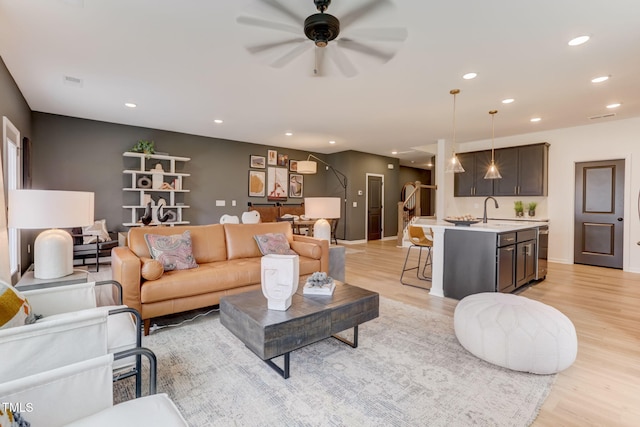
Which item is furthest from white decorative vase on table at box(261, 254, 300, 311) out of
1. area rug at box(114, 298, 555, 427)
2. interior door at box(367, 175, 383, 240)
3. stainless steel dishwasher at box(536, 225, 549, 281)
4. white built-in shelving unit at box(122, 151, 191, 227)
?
interior door at box(367, 175, 383, 240)

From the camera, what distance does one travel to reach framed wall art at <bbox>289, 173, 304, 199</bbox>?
328 inches

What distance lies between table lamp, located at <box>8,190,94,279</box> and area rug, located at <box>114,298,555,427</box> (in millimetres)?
959

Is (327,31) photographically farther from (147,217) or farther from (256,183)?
(256,183)

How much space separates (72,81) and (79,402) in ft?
13.5

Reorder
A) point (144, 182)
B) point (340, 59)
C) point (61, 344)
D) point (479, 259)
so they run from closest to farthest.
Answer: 1. point (61, 344)
2. point (340, 59)
3. point (479, 259)
4. point (144, 182)

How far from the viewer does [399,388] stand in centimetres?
188

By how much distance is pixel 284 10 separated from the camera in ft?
6.99

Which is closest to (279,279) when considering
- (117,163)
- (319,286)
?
(319,286)

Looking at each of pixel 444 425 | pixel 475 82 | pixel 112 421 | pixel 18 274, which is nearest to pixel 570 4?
pixel 475 82

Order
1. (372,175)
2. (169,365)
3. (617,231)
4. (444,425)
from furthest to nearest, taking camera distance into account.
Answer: (372,175)
(617,231)
(169,365)
(444,425)

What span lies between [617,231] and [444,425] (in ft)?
19.7

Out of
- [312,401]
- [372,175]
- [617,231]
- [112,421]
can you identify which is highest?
Result: [372,175]

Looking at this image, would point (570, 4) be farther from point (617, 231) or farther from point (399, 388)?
point (617, 231)

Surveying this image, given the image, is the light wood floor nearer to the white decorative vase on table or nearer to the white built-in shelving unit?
the white decorative vase on table
